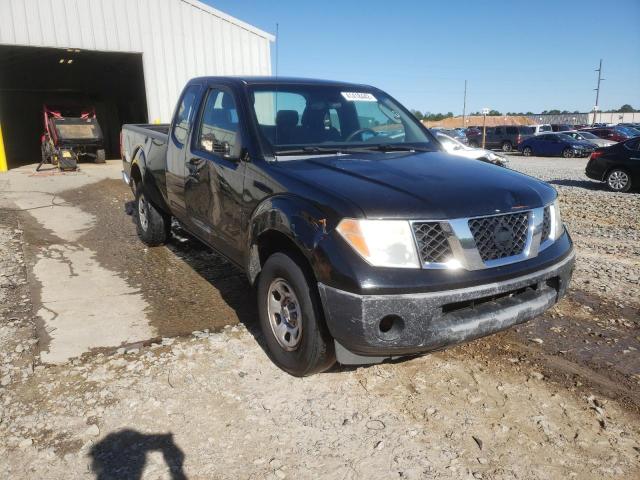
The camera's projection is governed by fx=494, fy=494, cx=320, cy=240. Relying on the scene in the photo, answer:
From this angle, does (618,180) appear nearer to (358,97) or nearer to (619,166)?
(619,166)

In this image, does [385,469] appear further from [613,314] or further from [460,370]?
[613,314]

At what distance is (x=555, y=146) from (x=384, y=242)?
26040 millimetres

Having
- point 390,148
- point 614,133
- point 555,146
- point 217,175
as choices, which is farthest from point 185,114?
point 614,133

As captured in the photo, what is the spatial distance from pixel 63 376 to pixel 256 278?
138 cm

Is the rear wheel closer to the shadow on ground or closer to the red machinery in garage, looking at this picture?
the shadow on ground

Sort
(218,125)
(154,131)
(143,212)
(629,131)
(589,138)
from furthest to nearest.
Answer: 1. (629,131)
2. (589,138)
3. (143,212)
4. (154,131)
5. (218,125)

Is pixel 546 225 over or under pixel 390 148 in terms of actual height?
under

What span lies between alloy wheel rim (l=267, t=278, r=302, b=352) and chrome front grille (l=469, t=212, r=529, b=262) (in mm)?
1064

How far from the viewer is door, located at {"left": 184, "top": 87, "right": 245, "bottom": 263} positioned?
3.58 m

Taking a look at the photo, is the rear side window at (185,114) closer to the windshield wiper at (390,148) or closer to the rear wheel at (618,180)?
the windshield wiper at (390,148)

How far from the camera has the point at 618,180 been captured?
1204 cm

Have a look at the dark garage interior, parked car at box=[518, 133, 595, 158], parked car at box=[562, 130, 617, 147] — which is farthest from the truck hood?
parked car at box=[562, 130, 617, 147]

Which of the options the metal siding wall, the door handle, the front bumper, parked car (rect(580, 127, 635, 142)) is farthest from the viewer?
parked car (rect(580, 127, 635, 142))

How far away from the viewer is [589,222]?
7961 millimetres
